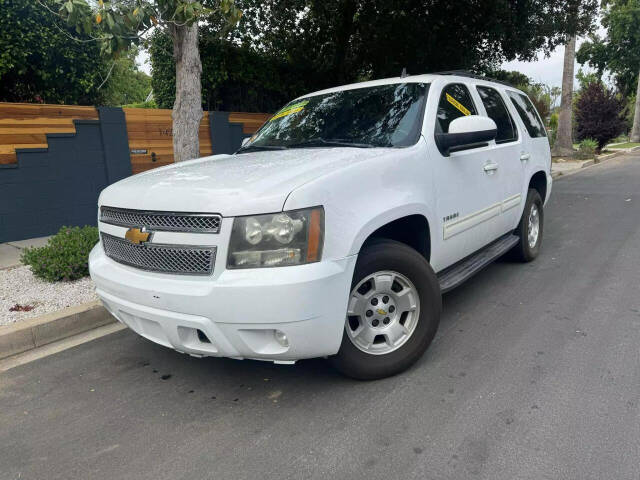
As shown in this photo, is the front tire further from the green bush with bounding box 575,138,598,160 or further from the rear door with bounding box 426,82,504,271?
the green bush with bounding box 575,138,598,160

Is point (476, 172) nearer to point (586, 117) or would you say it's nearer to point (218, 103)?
point (218, 103)

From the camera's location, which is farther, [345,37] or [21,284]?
[345,37]

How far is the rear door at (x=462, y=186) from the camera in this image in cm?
353

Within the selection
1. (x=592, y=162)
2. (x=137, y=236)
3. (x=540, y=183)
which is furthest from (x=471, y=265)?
(x=592, y=162)

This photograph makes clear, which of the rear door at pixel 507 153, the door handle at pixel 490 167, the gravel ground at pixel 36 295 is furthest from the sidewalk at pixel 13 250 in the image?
the rear door at pixel 507 153

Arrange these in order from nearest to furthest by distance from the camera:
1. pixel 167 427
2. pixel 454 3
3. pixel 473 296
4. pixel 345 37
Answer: pixel 167 427 → pixel 473 296 → pixel 454 3 → pixel 345 37

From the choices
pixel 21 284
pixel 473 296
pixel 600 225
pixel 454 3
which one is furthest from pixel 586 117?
pixel 21 284

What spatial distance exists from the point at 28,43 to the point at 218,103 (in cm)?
374

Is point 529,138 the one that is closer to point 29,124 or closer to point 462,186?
Result: point 462,186

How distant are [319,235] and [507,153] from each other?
2824mm

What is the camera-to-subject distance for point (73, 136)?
754 cm

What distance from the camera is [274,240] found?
8.29 ft

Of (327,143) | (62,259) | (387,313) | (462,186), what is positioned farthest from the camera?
(62,259)

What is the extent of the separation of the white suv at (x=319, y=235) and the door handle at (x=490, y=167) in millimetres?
19
